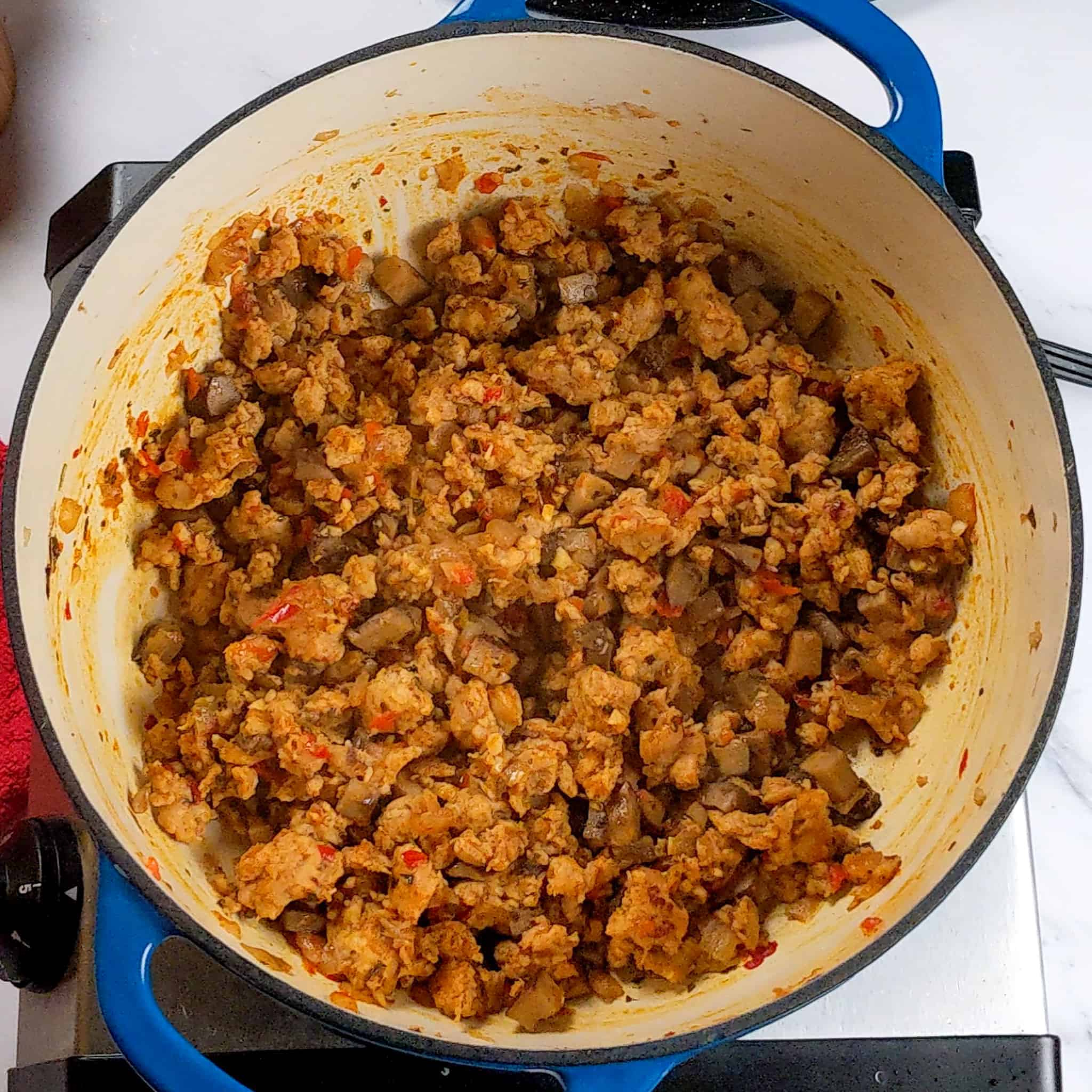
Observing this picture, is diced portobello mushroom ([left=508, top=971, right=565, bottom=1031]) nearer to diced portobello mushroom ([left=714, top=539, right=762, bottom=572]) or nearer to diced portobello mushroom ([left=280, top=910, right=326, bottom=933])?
diced portobello mushroom ([left=280, top=910, right=326, bottom=933])

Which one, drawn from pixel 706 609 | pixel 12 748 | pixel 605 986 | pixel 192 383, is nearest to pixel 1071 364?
pixel 706 609

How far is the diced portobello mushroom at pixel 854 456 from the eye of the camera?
1.25 metres

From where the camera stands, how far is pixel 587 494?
4.20ft

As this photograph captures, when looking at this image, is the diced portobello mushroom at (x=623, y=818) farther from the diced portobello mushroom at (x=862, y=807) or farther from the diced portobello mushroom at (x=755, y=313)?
the diced portobello mushroom at (x=755, y=313)

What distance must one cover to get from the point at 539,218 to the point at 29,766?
921mm

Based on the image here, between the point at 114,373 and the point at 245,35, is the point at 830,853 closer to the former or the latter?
the point at 114,373

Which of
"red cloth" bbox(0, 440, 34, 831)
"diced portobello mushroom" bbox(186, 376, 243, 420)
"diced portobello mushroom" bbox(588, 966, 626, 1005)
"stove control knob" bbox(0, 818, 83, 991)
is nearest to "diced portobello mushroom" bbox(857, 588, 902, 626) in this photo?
"diced portobello mushroom" bbox(588, 966, 626, 1005)

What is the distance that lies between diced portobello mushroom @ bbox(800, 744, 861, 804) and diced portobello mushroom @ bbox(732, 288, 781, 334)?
50 cm

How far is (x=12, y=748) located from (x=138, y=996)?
677 mm

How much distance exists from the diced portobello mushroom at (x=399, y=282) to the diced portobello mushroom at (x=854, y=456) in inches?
20.5

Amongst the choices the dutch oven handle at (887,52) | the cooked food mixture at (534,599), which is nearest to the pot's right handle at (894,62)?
the dutch oven handle at (887,52)

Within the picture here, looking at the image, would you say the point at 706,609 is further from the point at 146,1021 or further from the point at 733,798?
the point at 146,1021

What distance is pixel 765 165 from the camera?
Answer: 122cm

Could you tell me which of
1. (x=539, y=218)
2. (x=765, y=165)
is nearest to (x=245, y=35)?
(x=539, y=218)
